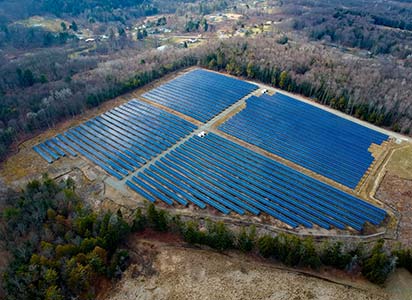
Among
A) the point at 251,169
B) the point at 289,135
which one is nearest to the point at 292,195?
the point at 251,169

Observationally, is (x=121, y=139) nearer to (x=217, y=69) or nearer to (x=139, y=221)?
(x=139, y=221)

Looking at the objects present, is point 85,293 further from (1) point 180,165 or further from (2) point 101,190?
(1) point 180,165

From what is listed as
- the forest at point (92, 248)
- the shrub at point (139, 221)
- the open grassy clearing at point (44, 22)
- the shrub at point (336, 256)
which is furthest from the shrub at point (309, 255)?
the open grassy clearing at point (44, 22)

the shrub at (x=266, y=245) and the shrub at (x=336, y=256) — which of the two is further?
the shrub at (x=266, y=245)

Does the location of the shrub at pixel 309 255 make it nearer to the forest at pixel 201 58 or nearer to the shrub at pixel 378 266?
the shrub at pixel 378 266

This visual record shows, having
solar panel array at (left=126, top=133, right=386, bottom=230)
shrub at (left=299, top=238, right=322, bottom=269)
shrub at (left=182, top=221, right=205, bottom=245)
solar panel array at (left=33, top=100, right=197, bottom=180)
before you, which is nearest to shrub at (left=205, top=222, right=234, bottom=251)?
shrub at (left=182, top=221, right=205, bottom=245)

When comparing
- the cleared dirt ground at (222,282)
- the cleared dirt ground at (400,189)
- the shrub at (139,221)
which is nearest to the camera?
the cleared dirt ground at (222,282)

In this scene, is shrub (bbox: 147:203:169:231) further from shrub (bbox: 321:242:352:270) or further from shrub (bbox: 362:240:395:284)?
shrub (bbox: 362:240:395:284)

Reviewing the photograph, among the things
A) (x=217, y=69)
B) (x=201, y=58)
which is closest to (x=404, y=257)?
(x=217, y=69)
